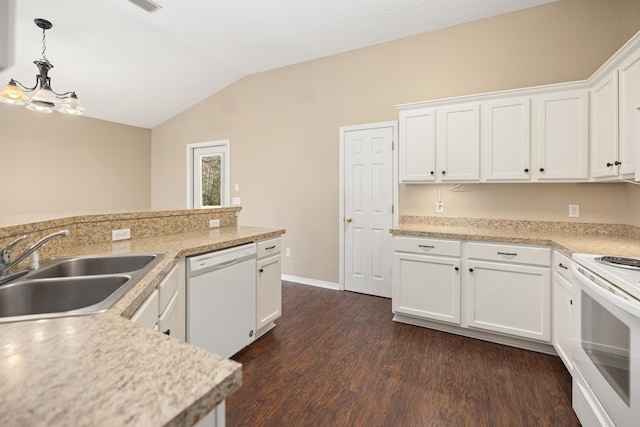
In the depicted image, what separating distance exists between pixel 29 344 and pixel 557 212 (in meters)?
3.64

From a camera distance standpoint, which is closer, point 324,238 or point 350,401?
point 350,401

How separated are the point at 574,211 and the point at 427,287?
5.06 feet

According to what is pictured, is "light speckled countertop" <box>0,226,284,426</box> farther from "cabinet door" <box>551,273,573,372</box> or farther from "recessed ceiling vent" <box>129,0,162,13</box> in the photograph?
"recessed ceiling vent" <box>129,0,162,13</box>

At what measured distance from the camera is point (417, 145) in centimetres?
312

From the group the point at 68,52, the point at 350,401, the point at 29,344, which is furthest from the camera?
the point at 68,52

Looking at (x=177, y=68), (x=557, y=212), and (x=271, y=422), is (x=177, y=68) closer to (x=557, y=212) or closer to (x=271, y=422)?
(x=271, y=422)

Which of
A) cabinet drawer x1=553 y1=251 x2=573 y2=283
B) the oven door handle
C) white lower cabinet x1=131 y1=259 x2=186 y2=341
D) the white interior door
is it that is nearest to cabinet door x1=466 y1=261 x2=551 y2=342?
cabinet drawer x1=553 y1=251 x2=573 y2=283

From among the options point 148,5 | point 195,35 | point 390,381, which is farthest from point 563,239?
point 195,35

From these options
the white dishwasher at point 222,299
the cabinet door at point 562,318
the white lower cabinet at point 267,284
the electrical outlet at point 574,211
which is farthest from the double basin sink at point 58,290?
the electrical outlet at point 574,211

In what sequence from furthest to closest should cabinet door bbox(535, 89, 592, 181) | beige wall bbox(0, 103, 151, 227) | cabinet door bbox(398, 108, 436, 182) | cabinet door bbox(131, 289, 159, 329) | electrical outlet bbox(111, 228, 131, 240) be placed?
beige wall bbox(0, 103, 151, 227), cabinet door bbox(398, 108, 436, 182), cabinet door bbox(535, 89, 592, 181), electrical outlet bbox(111, 228, 131, 240), cabinet door bbox(131, 289, 159, 329)

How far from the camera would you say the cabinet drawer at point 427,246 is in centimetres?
264

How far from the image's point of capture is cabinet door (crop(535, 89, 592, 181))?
250 centimetres

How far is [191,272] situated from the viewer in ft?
6.06

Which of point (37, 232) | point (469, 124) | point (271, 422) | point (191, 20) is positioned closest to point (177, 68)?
point (191, 20)
